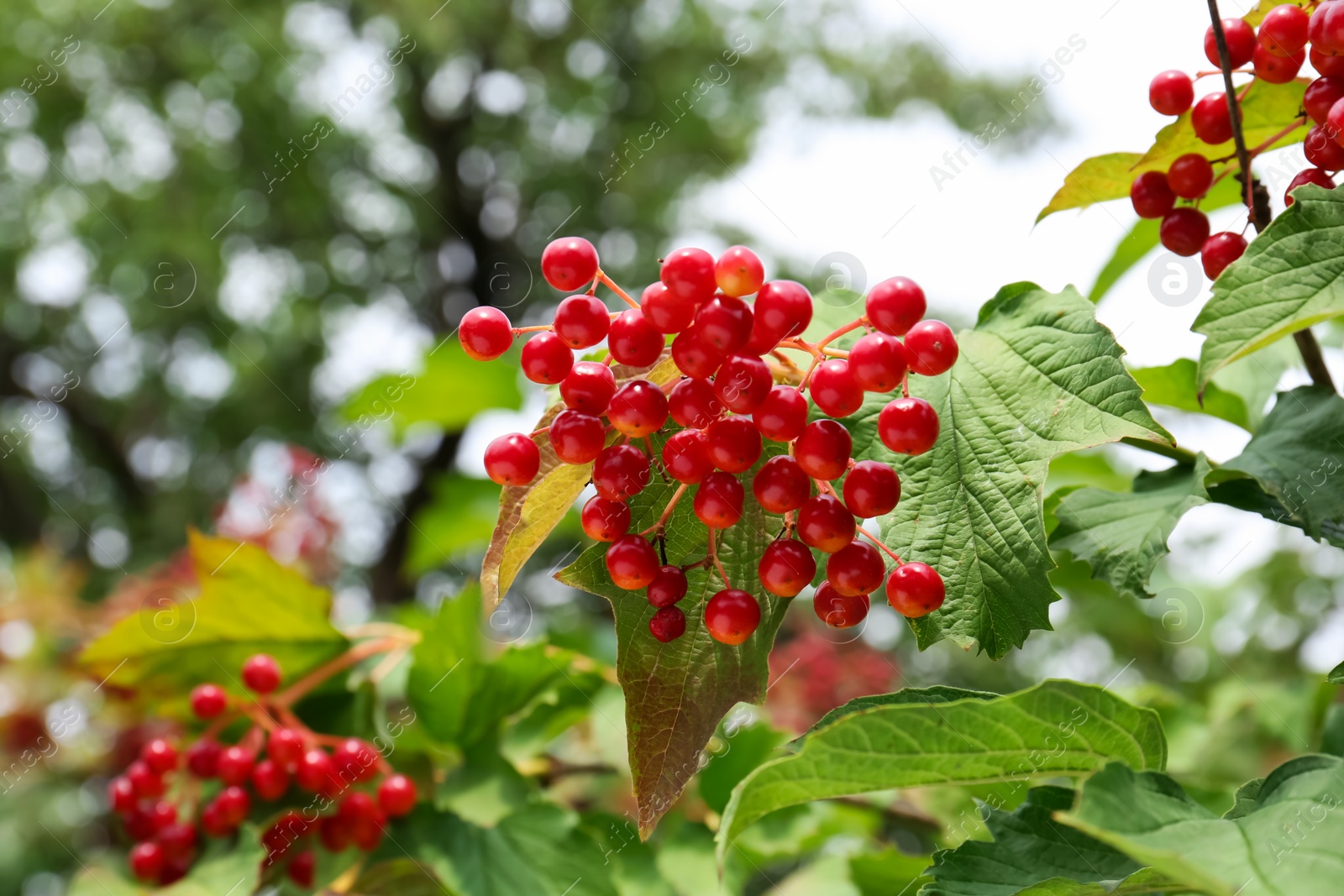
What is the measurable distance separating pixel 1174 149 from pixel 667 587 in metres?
0.47

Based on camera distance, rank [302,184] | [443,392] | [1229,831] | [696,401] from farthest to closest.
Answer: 1. [302,184]
2. [443,392]
3. [696,401]
4. [1229,831]

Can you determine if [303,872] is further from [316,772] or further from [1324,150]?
[1324,150]

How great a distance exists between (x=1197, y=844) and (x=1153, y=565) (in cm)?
23

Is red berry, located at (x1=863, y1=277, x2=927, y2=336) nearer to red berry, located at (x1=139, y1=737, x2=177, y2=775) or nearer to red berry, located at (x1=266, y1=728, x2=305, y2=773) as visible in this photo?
red berry, located at (x1=266, y1=728, x2=305, y2=773)

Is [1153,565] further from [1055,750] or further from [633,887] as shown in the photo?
[633,887]

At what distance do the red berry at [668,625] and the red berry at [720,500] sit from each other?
0.07 m

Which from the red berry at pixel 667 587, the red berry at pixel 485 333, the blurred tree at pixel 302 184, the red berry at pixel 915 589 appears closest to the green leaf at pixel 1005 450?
the red berry at pixel 915 589

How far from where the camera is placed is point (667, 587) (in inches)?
21.6

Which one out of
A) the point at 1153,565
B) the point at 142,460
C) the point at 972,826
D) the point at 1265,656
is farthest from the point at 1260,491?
the point at 142,460

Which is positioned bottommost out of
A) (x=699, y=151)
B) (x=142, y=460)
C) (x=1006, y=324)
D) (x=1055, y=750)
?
(x=142, y=460)

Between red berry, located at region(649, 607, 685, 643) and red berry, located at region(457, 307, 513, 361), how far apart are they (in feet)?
0.63

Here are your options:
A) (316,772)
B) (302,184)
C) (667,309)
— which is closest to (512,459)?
(667,309)

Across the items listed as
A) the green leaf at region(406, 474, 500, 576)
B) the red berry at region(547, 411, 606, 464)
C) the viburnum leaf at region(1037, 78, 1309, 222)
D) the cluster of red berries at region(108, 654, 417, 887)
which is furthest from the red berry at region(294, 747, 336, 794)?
the green leaf at region(406, 474, 500, 576)

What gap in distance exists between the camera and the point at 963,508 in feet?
1.74
